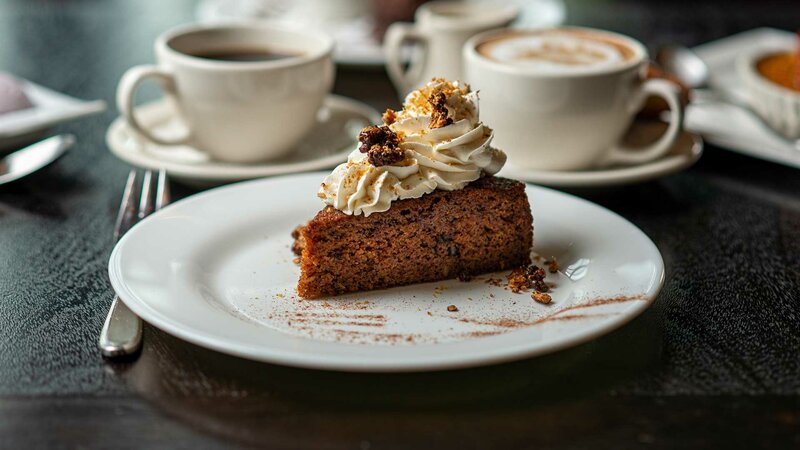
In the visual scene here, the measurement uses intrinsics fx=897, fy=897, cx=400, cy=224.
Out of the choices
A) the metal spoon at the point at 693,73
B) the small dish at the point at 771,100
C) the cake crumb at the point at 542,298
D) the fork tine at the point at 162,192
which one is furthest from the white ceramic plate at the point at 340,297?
the metal spoon at the point at 693,73

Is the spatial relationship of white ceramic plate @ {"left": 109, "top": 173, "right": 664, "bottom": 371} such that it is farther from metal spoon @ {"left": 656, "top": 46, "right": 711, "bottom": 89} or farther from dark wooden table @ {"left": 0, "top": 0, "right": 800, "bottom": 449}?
metal spoon @ {"left": 656, "top": 46, "right": 711, "bottom": 89}

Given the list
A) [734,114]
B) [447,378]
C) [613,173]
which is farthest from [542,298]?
[734,114]

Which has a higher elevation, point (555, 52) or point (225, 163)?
point (555, 52)

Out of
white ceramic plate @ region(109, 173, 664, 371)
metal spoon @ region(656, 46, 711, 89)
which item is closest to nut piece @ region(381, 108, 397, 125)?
white ceramic plate @ region(109, 173, 664, 371)

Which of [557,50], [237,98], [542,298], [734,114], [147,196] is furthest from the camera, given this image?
[734,114]

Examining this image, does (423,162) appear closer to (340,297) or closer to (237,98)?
(340,297)

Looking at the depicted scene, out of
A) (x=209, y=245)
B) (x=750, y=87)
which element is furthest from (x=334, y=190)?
(x=750, y=87)

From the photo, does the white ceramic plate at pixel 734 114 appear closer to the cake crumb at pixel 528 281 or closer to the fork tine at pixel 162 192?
the cake crumb at pixel 528 281
